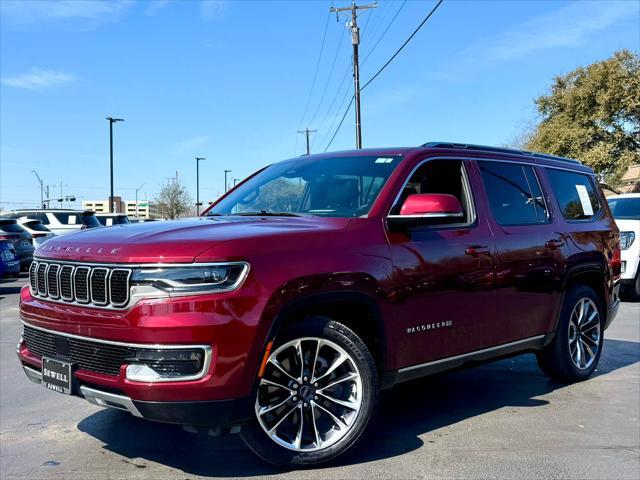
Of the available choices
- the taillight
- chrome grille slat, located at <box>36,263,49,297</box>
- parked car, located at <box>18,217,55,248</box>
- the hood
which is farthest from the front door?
parked car, located at <box>18,217,55,248</box>

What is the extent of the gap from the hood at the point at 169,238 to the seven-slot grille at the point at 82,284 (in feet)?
0.20

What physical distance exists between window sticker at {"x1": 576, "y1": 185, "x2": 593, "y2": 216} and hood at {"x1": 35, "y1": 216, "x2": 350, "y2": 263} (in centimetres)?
322

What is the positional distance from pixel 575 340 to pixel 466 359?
6.03ft

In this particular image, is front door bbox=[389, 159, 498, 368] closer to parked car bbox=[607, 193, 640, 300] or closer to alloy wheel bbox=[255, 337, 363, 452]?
alloy wheel bbox=[255, 337, 363, 452]

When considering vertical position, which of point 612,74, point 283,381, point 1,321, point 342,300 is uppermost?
point 612,74

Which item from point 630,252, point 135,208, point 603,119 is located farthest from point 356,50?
point 135,208

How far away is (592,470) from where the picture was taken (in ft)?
12.3

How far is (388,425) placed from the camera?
4547 mm

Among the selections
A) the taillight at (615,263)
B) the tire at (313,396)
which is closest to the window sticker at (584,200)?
the taillight at (615,263)

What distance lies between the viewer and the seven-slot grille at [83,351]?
3283 millimetres

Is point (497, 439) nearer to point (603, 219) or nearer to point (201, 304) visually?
point (201, 304)

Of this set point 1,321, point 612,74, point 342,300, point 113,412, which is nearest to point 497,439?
point 342,300

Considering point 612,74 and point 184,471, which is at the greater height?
point 612,74

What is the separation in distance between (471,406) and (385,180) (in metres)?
2.05
